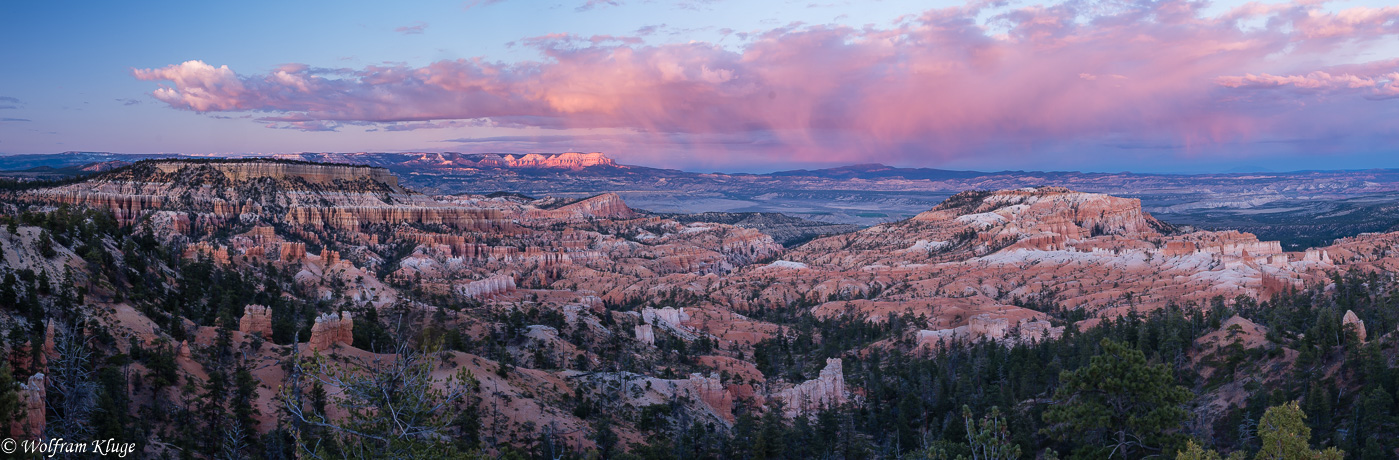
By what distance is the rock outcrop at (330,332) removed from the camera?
140 feet

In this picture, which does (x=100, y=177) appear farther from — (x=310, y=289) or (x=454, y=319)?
(x=454, y=319)

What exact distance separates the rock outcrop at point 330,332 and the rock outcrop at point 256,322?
225 centimetres

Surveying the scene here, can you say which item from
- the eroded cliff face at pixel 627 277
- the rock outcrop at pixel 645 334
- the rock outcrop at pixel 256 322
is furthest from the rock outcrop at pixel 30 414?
the rock outcrop at pixel 645 334

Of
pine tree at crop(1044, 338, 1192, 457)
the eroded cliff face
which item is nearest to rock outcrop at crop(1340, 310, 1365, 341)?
pine tree at crop(1044, 338, 1192, 457)

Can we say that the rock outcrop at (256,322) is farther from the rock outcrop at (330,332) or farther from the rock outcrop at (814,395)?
the rock outcrop at (814,395)

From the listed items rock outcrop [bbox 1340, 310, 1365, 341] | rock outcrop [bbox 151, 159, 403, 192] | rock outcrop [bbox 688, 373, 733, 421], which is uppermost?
rock outcrop [bbox 151, 159, 403, 192]

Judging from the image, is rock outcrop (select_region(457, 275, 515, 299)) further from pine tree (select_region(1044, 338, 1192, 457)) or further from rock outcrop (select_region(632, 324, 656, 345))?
pine tree (select_region(1044, 338, 1192, 457))

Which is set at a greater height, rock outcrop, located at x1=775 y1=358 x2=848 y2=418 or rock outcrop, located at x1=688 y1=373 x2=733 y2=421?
rock outcrop, located at x1=688 y1=373 x2=733 y2=421

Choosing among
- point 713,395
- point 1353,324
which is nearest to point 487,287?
point 713,395

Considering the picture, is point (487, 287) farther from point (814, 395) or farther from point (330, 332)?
point (330, 332)

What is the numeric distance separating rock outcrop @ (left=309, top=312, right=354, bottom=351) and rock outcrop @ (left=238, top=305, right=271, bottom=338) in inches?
88.5

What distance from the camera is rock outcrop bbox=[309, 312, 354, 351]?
140 ft

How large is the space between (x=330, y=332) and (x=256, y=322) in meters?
4.00

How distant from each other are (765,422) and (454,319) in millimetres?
25443
